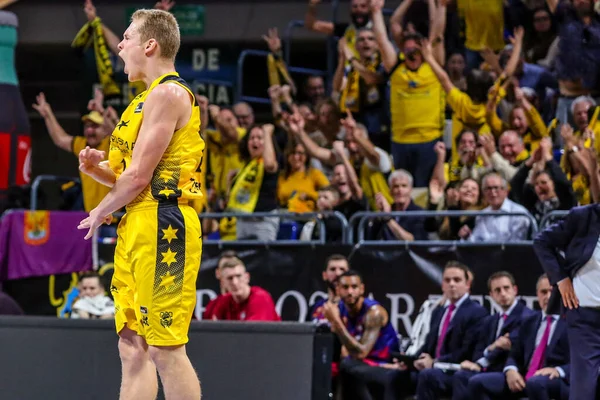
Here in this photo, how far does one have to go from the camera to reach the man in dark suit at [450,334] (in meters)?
8.66

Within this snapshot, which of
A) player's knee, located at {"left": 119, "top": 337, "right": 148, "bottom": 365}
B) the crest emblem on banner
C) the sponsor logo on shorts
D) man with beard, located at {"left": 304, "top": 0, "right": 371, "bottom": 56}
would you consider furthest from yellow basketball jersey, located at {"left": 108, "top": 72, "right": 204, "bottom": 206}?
man with beard, located at {"left": 304, "top": 0, "right": 371, "bottom": 56}

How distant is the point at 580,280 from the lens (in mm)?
7559

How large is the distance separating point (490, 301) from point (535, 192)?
122cm

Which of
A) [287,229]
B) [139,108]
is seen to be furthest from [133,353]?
[287,229]

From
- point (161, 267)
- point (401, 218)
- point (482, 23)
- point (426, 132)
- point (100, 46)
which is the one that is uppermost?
point (482, 23)

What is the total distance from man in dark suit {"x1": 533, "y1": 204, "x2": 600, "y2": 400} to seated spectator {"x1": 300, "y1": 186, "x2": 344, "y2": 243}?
2898 millimetres

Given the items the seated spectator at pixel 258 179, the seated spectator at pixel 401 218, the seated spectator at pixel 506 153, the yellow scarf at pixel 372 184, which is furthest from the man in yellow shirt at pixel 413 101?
the seated spectator at pixel 258 179

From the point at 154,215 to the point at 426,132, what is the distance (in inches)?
291

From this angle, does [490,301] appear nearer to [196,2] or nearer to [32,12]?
[196,2]

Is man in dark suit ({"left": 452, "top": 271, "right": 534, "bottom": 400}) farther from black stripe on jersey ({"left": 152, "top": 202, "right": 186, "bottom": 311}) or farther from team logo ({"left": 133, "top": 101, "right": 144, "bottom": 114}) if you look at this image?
team logo ({"left": 133, "top": 101, "right": 144, "bottom": 114})

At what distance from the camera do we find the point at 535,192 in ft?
32.4

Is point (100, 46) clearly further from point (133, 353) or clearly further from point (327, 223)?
point (133, 353)

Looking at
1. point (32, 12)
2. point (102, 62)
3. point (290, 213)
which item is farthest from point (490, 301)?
point (32, 12)

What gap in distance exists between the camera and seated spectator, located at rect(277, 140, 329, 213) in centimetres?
1137
